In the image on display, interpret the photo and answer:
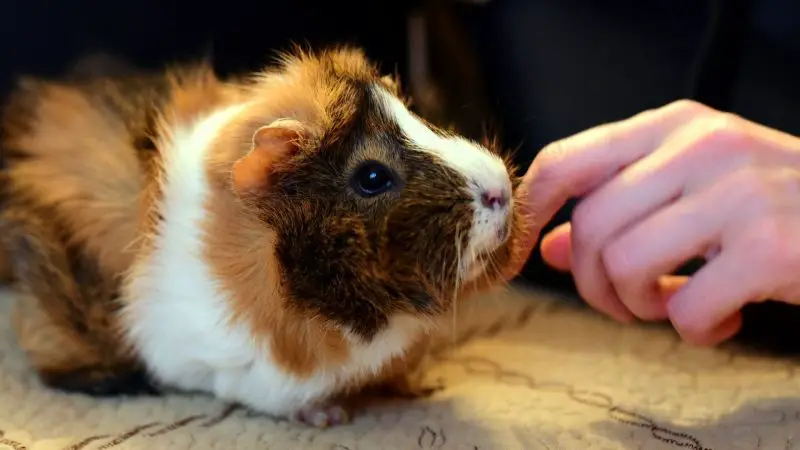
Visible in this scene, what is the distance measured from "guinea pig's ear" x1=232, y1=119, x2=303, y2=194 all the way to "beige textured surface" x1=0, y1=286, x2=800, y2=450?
30 cm

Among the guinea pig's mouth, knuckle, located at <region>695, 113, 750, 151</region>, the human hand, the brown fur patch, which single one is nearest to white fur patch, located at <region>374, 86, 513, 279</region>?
the guinea pig's mouth

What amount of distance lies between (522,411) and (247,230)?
0.40 metres

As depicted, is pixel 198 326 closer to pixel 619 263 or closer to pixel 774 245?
pixel 619 263

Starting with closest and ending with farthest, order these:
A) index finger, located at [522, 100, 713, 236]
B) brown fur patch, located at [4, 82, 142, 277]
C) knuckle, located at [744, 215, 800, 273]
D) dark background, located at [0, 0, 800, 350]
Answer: knuckle, located at [744, 215, 800, 273] → index finger, located at [522, 100, 713, 236] → brown fur patch, located at [4, 82, 142, 277] → dark background, located at [0, 0, 800, 350]

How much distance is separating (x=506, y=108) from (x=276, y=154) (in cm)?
74

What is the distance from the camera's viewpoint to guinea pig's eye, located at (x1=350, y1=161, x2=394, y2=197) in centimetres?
90

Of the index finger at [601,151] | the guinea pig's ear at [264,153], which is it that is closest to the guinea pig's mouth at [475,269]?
the index finger at [601,151]

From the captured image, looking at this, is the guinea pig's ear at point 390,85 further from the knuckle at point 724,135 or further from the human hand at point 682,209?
the knuckle at point 724,135

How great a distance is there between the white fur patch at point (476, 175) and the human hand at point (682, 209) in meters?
0.11

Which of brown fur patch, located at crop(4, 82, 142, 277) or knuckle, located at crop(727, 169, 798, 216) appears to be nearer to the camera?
knuckle, located at crop(727, 169, 798, 216)

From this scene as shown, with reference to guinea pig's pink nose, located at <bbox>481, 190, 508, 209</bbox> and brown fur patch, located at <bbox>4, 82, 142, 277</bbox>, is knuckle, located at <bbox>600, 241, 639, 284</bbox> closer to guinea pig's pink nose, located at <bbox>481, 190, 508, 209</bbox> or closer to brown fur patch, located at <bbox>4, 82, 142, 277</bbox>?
guinea pig's pink nose, located at <bbox>481, 190, 508, 209</bbox>

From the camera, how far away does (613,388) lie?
3.60 feet

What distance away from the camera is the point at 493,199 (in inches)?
35.1

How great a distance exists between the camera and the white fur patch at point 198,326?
989 mm
